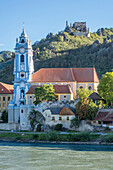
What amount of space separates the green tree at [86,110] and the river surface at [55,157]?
28.5 ft

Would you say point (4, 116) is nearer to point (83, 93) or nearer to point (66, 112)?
point (83, 93)

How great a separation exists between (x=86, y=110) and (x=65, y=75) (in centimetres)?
1848

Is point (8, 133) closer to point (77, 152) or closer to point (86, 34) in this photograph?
point (77, 152)

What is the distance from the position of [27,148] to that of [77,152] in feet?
27.2

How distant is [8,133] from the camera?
68938mm

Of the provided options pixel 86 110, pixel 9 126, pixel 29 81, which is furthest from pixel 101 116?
pixel 29 81

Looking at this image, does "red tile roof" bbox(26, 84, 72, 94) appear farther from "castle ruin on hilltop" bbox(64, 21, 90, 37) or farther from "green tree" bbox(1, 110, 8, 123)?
"castle ruin on hilltop" bbox(64, 21, 90, 37)

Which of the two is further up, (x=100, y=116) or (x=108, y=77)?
(x=108, y=77)

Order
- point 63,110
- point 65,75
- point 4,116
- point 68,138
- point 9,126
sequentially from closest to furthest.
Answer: point 68,138
point 63,110
point 9,126
point 4,116
point 65,75

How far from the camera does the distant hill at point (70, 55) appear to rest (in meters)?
134

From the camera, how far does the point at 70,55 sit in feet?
506

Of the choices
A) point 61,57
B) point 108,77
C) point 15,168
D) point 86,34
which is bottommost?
point 15,168

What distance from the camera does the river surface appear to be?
4328 centimetres

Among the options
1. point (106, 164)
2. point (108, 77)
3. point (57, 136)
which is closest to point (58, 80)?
point (108, 77)
